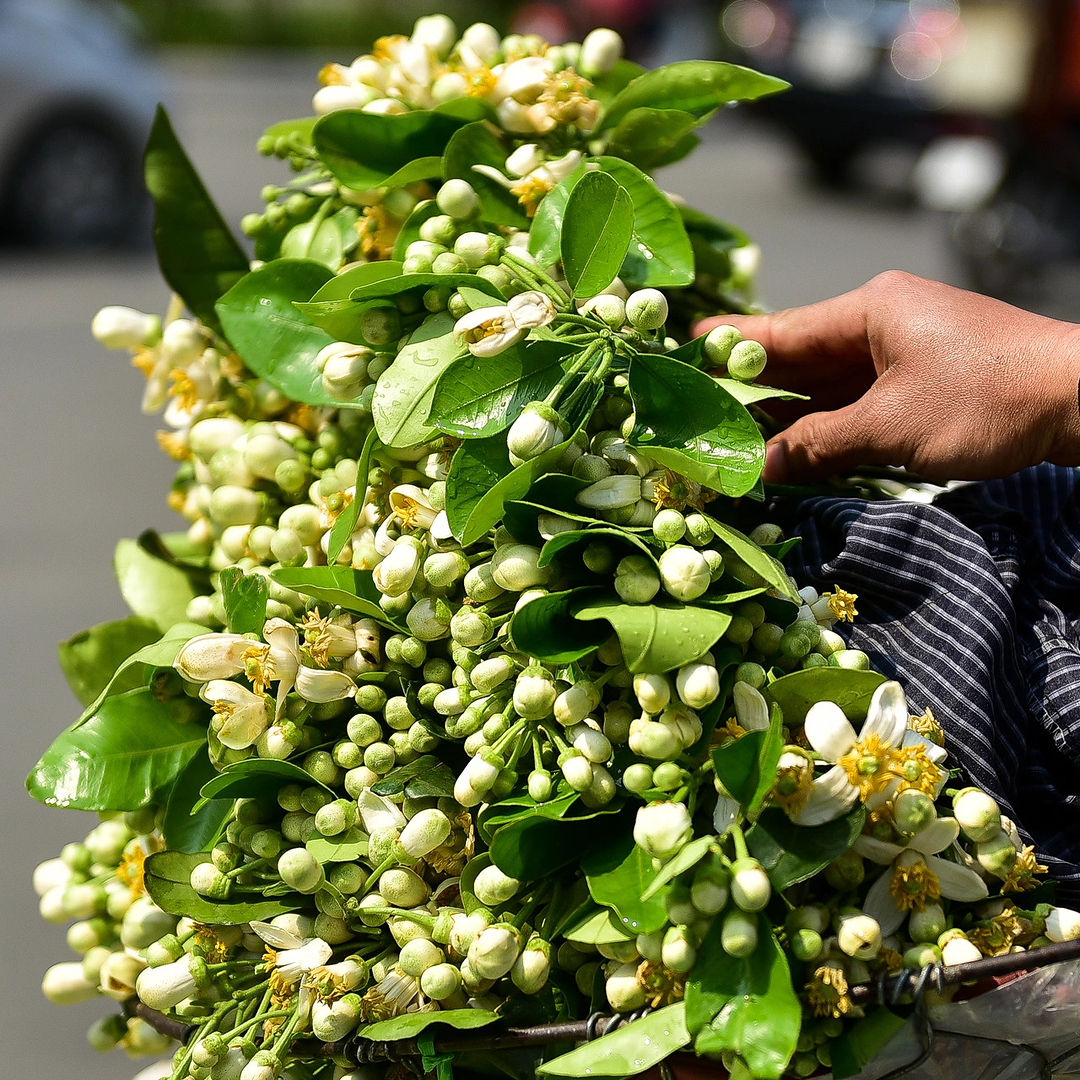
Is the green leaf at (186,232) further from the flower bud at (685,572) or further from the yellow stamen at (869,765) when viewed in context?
the yellow stamen at (869,765)

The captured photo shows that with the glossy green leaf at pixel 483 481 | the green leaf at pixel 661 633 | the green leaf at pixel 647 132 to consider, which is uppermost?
the green leaf at pixel 647 132

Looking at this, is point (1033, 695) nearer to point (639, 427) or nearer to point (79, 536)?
point (639, 427)

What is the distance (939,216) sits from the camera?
305 inches

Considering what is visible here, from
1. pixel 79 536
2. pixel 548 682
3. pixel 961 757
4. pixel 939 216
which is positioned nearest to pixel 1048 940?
pixel 961 757

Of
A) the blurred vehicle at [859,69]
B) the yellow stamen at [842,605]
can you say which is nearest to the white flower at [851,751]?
the yellow stamen at [842,605]

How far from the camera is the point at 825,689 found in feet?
2.76

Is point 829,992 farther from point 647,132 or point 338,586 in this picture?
point 647,132

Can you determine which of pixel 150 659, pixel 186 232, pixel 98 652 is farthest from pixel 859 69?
pixel 150 659

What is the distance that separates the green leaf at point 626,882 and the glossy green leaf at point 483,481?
23 centimetres

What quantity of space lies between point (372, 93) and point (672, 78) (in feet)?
0.94

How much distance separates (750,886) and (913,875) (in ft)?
0.43

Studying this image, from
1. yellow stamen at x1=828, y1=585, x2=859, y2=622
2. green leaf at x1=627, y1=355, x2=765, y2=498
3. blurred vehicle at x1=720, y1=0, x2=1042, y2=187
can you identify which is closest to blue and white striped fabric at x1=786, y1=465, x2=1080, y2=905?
yellow stamen at x1=828, y1=585, x2=859, y2=622

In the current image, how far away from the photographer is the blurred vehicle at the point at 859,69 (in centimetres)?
743

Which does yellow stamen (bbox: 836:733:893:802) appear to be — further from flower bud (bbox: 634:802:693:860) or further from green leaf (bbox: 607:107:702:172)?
green leaf (bbox: 607:107:702:172)
